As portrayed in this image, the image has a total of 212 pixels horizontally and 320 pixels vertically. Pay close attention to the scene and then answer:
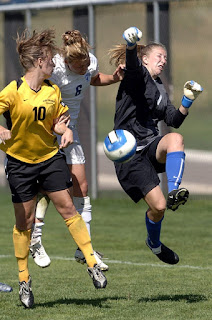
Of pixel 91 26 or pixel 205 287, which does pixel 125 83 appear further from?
pixel 91 26

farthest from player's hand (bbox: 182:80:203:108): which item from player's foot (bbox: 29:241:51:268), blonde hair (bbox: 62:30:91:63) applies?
player's foot (bbox: 29:241:51:268)

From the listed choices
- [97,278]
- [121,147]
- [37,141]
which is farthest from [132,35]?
[97,278]

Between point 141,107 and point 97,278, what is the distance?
1.82 m

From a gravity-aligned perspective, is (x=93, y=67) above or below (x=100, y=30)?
above

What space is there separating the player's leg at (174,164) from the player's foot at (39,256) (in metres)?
1.53

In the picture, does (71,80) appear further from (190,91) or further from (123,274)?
(123,274)

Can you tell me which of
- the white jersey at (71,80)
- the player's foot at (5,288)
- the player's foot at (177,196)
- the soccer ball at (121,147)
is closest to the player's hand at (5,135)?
the soccer ball at (121,147)

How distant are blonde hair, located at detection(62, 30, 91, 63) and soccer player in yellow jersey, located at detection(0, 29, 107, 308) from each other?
594mm

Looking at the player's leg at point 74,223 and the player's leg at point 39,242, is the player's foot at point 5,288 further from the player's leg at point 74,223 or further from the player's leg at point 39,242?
the player's leg at point 74,223

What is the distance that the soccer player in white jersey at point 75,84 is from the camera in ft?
26.5

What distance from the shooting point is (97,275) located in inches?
287

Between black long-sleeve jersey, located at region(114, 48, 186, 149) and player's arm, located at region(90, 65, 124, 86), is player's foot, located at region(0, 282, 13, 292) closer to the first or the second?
black long-sleeve jersey, located at region(114, 48, 186, 149)

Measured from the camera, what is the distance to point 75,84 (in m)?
8.51

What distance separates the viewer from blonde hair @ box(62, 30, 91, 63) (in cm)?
802
